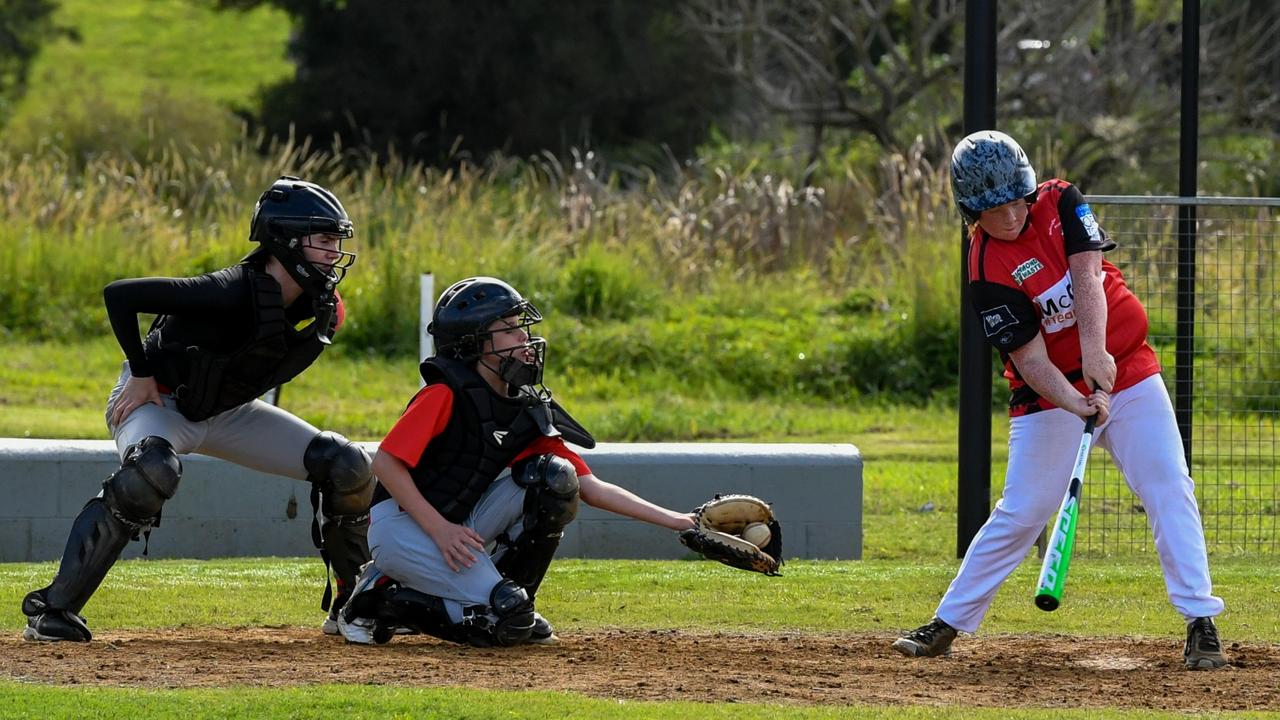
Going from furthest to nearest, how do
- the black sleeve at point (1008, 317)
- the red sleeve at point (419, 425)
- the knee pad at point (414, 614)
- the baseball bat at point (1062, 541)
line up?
1. the knee pad at point (414, 614)
2. the red sleeve at point (419, 425)
3. the black sleeve at point (1008, 317)
4. the baseball bat at point (1062, 541)

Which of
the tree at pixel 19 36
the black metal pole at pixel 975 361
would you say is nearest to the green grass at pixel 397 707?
the black metal pole at pixel 975 361

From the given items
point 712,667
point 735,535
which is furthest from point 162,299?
point 712,667

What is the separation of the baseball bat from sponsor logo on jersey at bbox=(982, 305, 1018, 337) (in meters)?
0.39

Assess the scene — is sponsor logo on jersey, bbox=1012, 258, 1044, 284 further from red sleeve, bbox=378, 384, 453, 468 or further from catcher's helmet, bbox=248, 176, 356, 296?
catcher's helmet, bbox=248, 176, 356, 296

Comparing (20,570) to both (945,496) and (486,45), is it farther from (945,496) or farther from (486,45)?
(486,45)

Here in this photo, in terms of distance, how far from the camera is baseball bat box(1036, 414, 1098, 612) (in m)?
5.55

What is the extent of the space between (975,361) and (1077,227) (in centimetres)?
301

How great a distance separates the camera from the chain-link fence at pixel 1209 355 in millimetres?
9109

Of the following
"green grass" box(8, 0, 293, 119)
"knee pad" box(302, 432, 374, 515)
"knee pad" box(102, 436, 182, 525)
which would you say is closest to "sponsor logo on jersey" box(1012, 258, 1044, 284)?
"knee pad" box(302, 432, 374, 515)

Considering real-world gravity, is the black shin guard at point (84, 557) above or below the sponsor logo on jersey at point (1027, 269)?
below

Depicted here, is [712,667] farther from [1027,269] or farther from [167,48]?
[167,48]

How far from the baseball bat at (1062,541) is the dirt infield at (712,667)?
301 mm

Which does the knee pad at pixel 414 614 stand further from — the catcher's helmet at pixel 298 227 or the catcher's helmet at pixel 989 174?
the catcher's helmet at pixel 989 174

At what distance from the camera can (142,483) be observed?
6.07m
